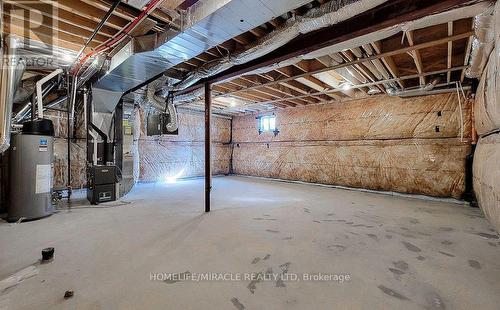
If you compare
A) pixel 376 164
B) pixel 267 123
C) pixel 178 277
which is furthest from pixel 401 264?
pixel 267 123

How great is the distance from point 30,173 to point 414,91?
258 inches

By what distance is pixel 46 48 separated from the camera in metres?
2.74

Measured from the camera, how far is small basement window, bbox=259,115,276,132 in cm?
727

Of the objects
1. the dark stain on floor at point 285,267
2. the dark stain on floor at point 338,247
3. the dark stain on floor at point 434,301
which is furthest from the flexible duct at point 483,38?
the dark stain on floor at point 285,267

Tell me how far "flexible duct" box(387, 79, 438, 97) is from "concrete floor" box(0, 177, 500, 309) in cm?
228

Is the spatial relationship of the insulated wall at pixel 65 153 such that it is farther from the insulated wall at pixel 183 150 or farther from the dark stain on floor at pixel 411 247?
the dark stain on floor at pixel 411 247

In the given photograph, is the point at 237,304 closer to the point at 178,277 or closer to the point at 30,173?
the point at 178,277

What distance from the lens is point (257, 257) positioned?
6.31 feet

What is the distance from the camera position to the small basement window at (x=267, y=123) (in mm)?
7273

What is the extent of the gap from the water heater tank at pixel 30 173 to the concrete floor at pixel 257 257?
22cm

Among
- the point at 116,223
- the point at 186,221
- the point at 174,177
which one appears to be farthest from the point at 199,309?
the point at 174,177

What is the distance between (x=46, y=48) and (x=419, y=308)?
14.7 ft

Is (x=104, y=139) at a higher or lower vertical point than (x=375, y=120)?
lower

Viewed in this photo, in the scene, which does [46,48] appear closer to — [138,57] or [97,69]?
[97,69]
